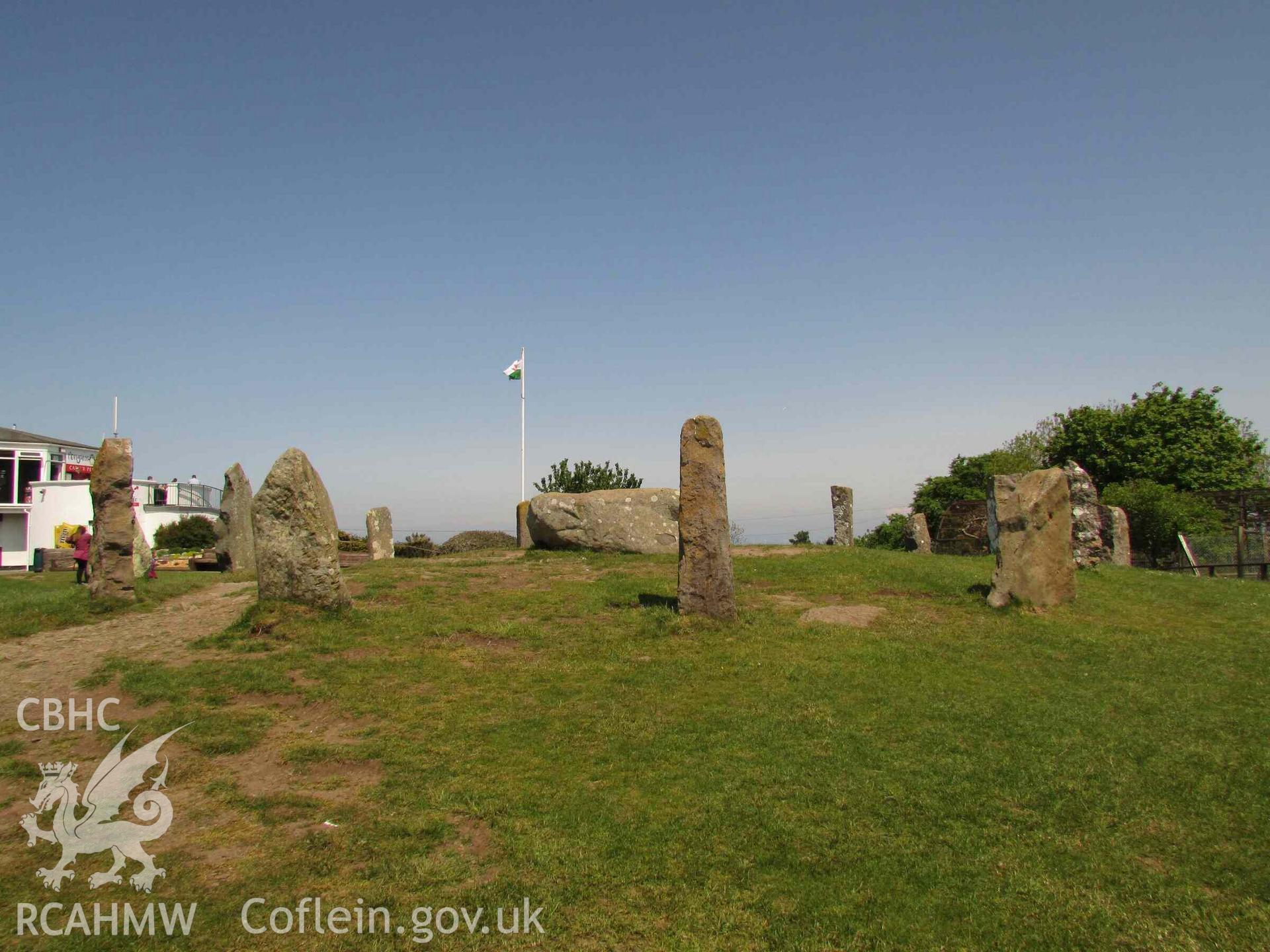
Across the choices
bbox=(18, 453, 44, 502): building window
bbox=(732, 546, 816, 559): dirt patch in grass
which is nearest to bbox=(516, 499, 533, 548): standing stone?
bbox=(732, 546, 816, 559): dirt patch in grass

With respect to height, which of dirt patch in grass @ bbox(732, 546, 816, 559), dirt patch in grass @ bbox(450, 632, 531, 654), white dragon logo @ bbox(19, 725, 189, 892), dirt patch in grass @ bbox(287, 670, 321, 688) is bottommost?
white dragon logo @ bbox(19, 725, 189, 892)

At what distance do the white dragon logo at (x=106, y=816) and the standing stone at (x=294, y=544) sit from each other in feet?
17.3

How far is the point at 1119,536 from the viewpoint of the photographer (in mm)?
23344

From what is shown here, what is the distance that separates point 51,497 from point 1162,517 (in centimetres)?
4805

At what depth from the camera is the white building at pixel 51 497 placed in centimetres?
3700

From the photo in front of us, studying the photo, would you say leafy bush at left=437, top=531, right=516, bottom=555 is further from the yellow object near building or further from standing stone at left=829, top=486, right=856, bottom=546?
the yellow object near building

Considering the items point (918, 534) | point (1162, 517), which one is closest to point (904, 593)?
point (918, 534)

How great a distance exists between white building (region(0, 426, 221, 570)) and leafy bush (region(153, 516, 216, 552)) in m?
0.78

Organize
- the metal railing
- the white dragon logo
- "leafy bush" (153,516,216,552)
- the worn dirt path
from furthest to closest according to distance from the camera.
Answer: the metal railing
"leafy bush" (153,516,216,552)
the worn dirt path
the white dragon logo

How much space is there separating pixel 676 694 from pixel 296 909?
195 inches

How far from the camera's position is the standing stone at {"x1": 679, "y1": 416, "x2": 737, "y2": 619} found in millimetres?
12211

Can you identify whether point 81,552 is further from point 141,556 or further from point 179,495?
point 179,495

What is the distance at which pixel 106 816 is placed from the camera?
5.83m

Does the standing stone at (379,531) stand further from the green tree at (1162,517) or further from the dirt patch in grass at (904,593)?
the green tree at (1162,517)
